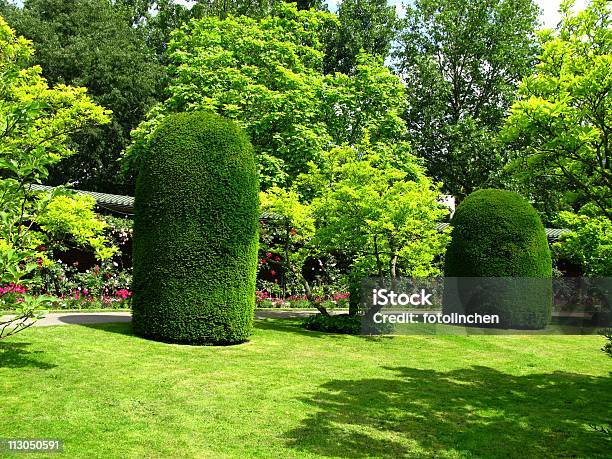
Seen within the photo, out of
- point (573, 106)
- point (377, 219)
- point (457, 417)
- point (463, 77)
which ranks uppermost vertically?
point (463, 77)

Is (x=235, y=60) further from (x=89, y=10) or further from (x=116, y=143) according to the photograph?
(x=89, y=10)

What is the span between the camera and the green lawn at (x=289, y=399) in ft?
17.0

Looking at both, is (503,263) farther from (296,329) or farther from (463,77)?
(463,77)

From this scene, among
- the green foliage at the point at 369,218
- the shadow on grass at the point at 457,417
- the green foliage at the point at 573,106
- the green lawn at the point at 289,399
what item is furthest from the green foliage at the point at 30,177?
the green foliage at the point at 573,106

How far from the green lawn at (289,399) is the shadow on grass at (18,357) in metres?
0.03

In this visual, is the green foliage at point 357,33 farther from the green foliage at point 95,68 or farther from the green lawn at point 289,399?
the green lawn at point 289,399

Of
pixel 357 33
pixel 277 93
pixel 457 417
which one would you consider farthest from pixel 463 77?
pixel 457 417

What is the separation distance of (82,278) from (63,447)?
1200 cm

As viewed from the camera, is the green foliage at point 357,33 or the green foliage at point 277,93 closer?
the green foliage at point 277,93

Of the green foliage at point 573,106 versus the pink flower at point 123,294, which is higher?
the green foliage at point 573,106

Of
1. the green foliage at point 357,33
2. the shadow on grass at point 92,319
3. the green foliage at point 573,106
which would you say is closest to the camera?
the green foliage at point 573,106

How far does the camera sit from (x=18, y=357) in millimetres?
7980

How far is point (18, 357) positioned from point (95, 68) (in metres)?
25.0

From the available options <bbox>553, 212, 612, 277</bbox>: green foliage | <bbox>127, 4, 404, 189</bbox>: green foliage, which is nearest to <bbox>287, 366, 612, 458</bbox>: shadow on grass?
<bbox>553, 212, 612, 277</bbox>: green foliage
